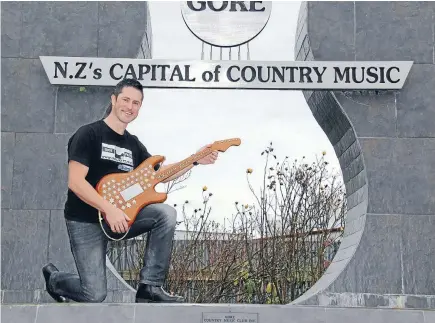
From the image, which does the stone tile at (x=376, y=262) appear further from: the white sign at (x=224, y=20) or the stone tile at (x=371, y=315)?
the white sign at (x=224, y=20)

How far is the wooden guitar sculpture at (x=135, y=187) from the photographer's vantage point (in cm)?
844

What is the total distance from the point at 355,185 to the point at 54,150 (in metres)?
3.71

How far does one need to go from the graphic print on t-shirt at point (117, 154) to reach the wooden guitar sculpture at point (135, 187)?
15 cm

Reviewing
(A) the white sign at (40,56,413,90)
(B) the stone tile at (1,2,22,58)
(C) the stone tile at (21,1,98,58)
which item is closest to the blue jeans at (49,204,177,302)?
(A) the white sign at (40,56,413,90)

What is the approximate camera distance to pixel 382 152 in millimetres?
8891

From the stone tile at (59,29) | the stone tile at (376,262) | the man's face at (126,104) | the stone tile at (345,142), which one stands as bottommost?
the stone tile at (376,262)

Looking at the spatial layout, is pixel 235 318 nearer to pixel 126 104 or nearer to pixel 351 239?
pixel 351 239

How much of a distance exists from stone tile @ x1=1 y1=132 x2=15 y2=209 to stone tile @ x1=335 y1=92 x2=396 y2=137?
3944mm

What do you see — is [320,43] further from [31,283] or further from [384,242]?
[31,283]

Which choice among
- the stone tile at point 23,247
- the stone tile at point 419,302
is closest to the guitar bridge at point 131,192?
the stone tile at point 23,247

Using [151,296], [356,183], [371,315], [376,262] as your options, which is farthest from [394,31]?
[151,296]

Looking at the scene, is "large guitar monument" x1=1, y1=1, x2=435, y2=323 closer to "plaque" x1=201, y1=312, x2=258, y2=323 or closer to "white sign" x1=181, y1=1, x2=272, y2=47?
"white sign" x1=181, y1=1, x2=272, y2=47

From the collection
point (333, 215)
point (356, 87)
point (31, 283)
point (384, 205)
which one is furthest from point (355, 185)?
point (333, 215)

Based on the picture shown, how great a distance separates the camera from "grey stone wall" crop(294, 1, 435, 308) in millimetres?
8555
